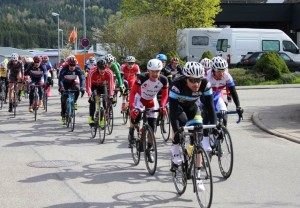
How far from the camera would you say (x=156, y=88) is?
10.4m

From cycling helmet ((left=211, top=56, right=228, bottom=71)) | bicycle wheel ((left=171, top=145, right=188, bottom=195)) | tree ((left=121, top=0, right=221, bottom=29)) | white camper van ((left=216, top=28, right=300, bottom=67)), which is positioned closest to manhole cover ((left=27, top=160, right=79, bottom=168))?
bicycle wheel ((left=171, top=145, right=188, bottom=195))

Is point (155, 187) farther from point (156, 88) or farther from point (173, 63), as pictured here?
point (173, 63)

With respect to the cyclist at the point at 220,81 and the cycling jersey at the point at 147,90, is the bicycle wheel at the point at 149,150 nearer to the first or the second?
the cycling jersey at the point at 147,90

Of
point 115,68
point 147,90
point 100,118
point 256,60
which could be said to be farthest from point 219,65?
point 256,60

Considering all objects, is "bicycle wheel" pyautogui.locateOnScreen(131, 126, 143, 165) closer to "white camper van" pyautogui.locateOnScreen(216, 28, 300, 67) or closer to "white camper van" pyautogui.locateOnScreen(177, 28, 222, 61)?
"white camper van" pyautogui.locateOnScreen(216, 28, 300, 67)

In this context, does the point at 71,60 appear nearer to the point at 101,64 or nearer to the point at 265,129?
the point at 101,64

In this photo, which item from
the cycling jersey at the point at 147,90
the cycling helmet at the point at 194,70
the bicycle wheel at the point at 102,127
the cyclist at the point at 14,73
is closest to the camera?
the cycling helmet at the point at 194,70

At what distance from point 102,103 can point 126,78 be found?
161 inches

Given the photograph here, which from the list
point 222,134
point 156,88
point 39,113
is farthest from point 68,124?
point 222,134

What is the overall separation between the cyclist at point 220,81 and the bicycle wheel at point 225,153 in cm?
73

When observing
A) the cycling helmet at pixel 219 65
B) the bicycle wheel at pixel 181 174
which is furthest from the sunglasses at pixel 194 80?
the cycling helmet at pixel 219 65

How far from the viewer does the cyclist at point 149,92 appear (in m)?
9.71

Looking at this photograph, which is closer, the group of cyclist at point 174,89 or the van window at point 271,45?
the group of cyclist at point 174,89

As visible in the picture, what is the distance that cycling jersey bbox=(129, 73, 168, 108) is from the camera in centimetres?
1011
